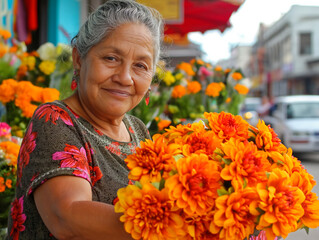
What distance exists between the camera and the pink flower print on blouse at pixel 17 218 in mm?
1187

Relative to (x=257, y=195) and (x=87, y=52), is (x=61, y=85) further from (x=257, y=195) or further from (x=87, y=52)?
(x=257, y=195)

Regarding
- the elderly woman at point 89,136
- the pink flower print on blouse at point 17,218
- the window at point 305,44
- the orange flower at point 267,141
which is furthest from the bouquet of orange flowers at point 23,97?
the window at point 305,44

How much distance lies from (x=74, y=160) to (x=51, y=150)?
0.07 metres

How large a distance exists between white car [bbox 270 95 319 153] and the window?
2681 cm

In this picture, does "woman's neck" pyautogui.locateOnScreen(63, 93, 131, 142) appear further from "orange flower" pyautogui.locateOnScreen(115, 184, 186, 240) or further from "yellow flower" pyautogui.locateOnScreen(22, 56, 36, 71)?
"yellow flower" pyautogui.locateOnScreen(22, 56, 36, 71)

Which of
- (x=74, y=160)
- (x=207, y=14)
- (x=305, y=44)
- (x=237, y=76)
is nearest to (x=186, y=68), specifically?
(x=237, y=76)

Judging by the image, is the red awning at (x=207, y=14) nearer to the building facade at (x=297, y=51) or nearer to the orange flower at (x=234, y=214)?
the orange flower at (x=234, y=214)

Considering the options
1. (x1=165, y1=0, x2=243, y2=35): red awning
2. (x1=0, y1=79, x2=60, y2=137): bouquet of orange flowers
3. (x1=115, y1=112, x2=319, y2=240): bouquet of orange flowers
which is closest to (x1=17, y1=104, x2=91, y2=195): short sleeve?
(x1=115, y1=112, x2=319, y2=240): bouquet of orange flowers

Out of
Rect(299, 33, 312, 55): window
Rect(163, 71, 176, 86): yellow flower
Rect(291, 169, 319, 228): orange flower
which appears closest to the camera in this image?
Rect(291, 169, 319, 228): orange flower

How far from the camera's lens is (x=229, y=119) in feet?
3.66

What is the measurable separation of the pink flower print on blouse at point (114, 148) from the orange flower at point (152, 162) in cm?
46

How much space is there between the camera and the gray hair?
1231 mm

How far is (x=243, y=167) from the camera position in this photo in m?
0.84

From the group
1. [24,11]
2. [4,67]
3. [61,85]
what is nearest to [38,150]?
[61,85]
